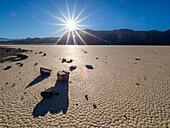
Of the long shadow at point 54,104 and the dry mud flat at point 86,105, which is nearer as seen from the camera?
the dry mud flat at point 86,105

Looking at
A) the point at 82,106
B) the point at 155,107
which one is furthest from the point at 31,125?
the point at 155,107

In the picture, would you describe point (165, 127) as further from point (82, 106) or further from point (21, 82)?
point (21, 82)

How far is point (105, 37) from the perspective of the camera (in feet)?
344

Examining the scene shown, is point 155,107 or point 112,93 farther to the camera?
point 112,93

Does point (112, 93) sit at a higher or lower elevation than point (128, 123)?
higher

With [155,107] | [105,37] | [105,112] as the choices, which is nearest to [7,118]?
[105,112]

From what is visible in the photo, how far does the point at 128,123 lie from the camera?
3.33m

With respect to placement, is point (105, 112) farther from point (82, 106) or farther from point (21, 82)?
point (21, 82)

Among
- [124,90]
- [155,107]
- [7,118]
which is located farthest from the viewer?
[124,90]

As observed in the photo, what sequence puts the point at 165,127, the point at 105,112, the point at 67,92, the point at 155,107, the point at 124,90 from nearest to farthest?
the point at 165,127, the point at 105,112, the point at 155,107, the point at 67,92, the point at 124,90

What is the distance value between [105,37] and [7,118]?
112m

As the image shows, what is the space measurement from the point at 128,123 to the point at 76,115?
2217 millimetres

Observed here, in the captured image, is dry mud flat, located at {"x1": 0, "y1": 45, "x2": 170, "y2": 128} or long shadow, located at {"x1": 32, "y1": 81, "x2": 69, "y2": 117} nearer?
dry mud flat, located at {"x1": 0, "y1": 45, "x2": 170, "y2": 128}

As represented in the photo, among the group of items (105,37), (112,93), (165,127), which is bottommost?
(165,127)
